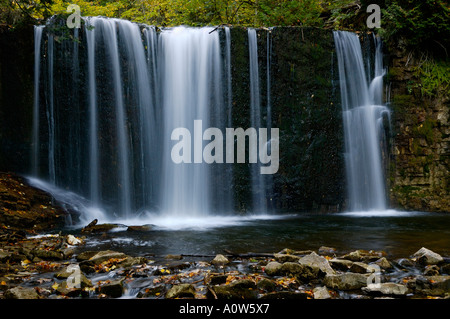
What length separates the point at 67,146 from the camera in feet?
30.1

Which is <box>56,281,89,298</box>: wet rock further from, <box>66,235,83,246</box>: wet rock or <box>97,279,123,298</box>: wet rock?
<box>66,235,83,246</box>: wet rock

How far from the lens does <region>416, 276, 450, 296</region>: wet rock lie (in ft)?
11.9

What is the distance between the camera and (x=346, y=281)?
12.7ft

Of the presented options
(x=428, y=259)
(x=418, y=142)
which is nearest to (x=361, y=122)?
(x=418, y=142)

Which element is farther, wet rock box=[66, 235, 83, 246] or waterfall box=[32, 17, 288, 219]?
waterfall box=[32, 17, 288, 219]

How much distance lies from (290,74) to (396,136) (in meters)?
3.65

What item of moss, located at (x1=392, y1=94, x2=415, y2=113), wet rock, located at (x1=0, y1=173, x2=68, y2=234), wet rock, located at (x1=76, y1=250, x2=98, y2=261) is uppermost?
moss, located at (x1=392, y1=94, x2=415, y2=113)

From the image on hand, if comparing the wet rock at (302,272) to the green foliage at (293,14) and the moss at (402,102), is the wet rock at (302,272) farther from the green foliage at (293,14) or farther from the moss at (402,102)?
the green foliage at (293,14)

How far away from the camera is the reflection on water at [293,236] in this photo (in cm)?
602

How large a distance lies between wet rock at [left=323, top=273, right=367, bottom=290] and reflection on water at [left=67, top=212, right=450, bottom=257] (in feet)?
6.23

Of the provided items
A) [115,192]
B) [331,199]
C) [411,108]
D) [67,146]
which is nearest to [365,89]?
[411,108]

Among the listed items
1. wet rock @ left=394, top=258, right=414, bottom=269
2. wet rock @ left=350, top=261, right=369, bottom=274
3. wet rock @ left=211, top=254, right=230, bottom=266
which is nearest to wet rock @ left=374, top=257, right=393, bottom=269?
wet rock @ left=394, top=258, right=414, bottom=269

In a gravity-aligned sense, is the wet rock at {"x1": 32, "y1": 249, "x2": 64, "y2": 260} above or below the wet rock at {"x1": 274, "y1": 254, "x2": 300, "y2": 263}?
above

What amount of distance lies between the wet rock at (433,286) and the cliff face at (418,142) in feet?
23.4
